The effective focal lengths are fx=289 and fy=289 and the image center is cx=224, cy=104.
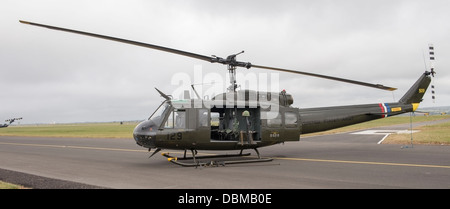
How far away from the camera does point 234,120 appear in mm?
12781

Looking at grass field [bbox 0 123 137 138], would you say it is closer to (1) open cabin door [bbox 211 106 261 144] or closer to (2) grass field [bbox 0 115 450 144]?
(2) grass field [bbox 0 115 450 144]

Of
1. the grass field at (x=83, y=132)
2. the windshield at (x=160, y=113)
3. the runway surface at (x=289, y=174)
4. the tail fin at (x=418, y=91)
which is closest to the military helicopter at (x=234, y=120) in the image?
the windshield at (x=160, y=113)

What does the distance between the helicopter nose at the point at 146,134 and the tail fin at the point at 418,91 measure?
1422 cm

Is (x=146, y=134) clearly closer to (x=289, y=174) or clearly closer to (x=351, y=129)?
(x=289, y=174)

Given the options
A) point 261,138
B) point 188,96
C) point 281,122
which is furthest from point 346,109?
point 188,96

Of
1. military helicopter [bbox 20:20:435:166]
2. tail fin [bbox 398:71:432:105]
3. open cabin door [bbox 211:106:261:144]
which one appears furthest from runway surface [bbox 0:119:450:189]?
tail fin [bbox 398:71:432:105]

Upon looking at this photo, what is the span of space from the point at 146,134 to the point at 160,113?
1.00 meters

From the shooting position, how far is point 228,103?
11797 millimetres

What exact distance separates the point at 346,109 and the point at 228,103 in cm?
689

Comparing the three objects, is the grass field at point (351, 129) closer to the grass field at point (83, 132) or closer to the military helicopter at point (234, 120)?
the grass field at point (83, 132)

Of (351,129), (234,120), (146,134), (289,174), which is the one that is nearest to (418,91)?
→ (234,120)

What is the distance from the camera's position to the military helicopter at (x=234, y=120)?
36.1ft

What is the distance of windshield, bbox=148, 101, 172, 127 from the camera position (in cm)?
1110

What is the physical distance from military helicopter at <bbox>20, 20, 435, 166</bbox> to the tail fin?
231 cm
